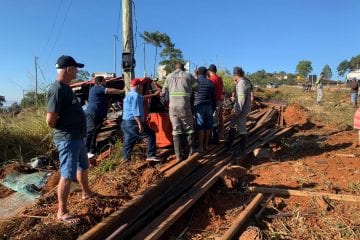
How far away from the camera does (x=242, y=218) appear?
19.4ft

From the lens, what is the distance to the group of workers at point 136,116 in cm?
525

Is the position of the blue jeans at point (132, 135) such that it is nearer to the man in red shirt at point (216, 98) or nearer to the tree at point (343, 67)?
the man in red shirt at point (216, 98)

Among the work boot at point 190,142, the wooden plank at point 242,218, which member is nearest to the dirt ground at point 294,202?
the wooden plank at point 242,218

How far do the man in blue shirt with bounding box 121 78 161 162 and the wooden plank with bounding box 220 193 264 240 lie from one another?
2171mm

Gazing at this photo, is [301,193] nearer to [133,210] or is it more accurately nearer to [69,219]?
[133,210]

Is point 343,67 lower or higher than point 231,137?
higher

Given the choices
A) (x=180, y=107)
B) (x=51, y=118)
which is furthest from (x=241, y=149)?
(x=51, y=118)

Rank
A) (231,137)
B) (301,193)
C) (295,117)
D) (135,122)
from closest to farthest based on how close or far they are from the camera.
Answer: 1. (301,193)
2. (135,122)
3. (231,137)
4. (295,117)

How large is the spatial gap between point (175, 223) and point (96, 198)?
3.89 ft

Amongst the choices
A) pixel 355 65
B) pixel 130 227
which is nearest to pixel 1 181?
pixel 130 227

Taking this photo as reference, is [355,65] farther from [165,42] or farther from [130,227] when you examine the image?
[130,227]

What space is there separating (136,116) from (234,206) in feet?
7.73

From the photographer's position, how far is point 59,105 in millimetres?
5129

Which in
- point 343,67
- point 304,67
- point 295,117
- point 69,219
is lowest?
point 69,219
